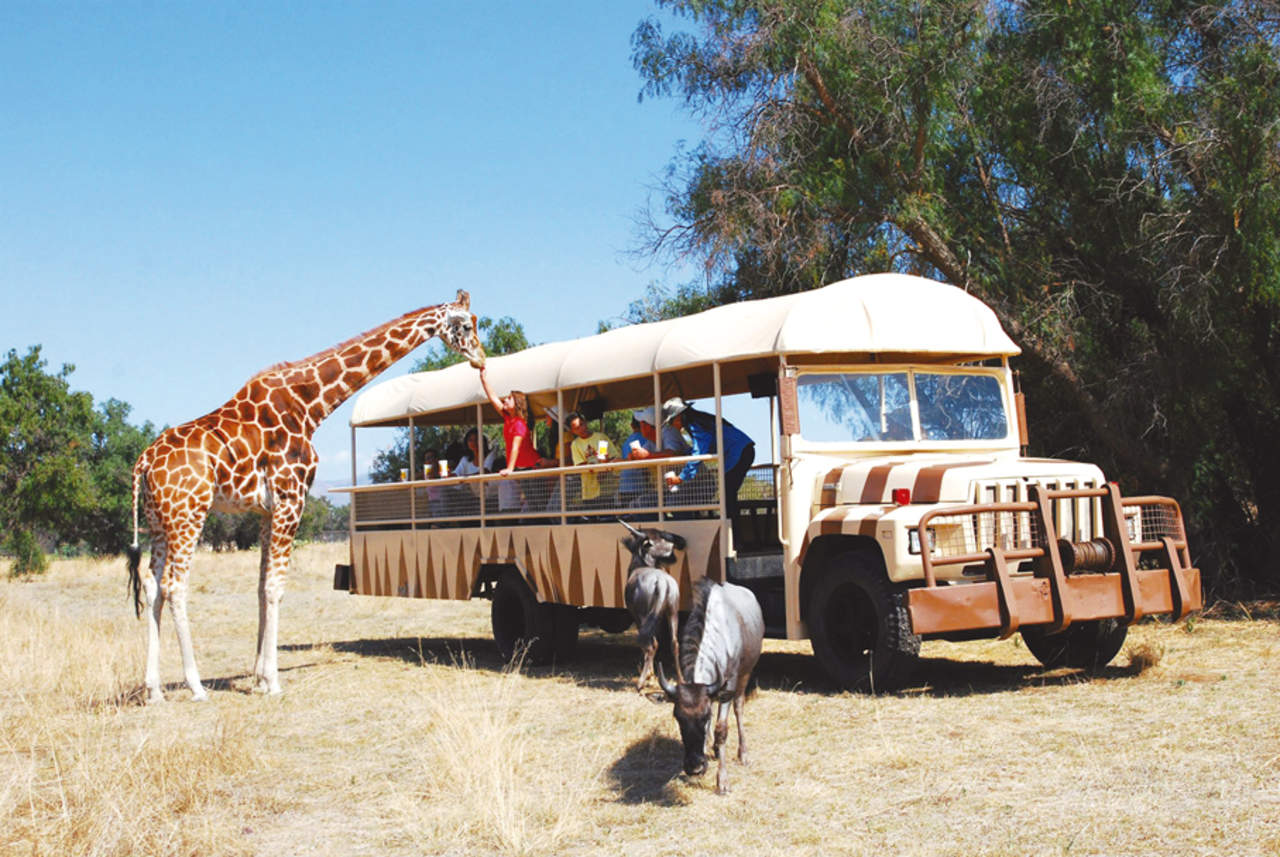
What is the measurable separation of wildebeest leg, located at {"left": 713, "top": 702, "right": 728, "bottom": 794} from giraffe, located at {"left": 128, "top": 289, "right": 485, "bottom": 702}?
540 cm

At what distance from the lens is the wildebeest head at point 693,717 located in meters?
6.20

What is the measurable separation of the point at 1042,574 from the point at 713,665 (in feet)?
11.3

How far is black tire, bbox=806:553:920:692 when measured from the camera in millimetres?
8984

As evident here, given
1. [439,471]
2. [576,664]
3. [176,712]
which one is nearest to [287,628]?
[439,471]

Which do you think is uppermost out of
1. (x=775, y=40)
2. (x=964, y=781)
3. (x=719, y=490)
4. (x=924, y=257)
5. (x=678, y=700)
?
(x=775, y=40)

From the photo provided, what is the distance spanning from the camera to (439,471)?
14125mm

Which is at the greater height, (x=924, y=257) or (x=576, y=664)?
(x=924, y=257)

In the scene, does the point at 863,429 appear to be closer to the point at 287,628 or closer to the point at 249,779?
the point at 249,779

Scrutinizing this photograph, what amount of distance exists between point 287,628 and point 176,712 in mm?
8095

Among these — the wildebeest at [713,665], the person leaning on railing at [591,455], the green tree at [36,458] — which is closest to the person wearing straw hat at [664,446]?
the person leaning on railing at [591,455]

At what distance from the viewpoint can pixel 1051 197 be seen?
1573 cm

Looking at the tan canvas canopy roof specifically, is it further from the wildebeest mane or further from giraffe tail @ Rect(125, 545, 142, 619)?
giraffe tail @ Rect(125, 545, 142, 619)

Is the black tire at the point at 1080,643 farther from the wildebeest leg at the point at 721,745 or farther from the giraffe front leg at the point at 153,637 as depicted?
the giraffe front leg at the point at 153,637

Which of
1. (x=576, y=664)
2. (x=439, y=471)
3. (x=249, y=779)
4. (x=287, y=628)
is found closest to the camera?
(x=249, y=779)
